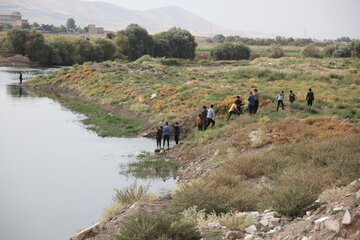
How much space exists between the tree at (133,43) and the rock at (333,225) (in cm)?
10712

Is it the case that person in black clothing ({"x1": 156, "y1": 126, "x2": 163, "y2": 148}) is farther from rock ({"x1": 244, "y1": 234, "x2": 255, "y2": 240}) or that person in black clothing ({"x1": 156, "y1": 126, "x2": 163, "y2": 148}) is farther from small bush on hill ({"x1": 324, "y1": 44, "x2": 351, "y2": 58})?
small bush on hill ({"x1": 324, "y1": 44, "x2": 351, "y2": 58})

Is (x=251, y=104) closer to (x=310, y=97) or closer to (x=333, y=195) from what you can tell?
(x=310, y=97)

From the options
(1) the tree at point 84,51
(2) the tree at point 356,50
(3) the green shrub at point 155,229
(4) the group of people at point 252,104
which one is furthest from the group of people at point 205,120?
(1) the tree at point 84,51

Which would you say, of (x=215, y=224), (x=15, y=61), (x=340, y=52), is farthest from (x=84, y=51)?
(x=215, y=224)

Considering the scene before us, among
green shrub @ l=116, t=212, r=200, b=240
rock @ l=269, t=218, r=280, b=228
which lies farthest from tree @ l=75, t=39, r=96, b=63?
rock @ l=269, t=218, r=280, b=228

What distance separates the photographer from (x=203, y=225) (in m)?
12.1

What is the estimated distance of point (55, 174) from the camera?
74.8 ft

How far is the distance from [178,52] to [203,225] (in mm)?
107878

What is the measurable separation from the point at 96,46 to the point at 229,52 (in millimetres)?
32847

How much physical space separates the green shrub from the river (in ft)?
18.8

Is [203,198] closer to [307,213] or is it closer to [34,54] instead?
[307,213]

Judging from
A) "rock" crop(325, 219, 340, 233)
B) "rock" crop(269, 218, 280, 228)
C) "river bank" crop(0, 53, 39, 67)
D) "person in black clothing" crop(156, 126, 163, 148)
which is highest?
"river bank" crop(0, 53, 39, 67)

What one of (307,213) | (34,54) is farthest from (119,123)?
(34,54)

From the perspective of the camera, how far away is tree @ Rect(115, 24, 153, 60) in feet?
371
